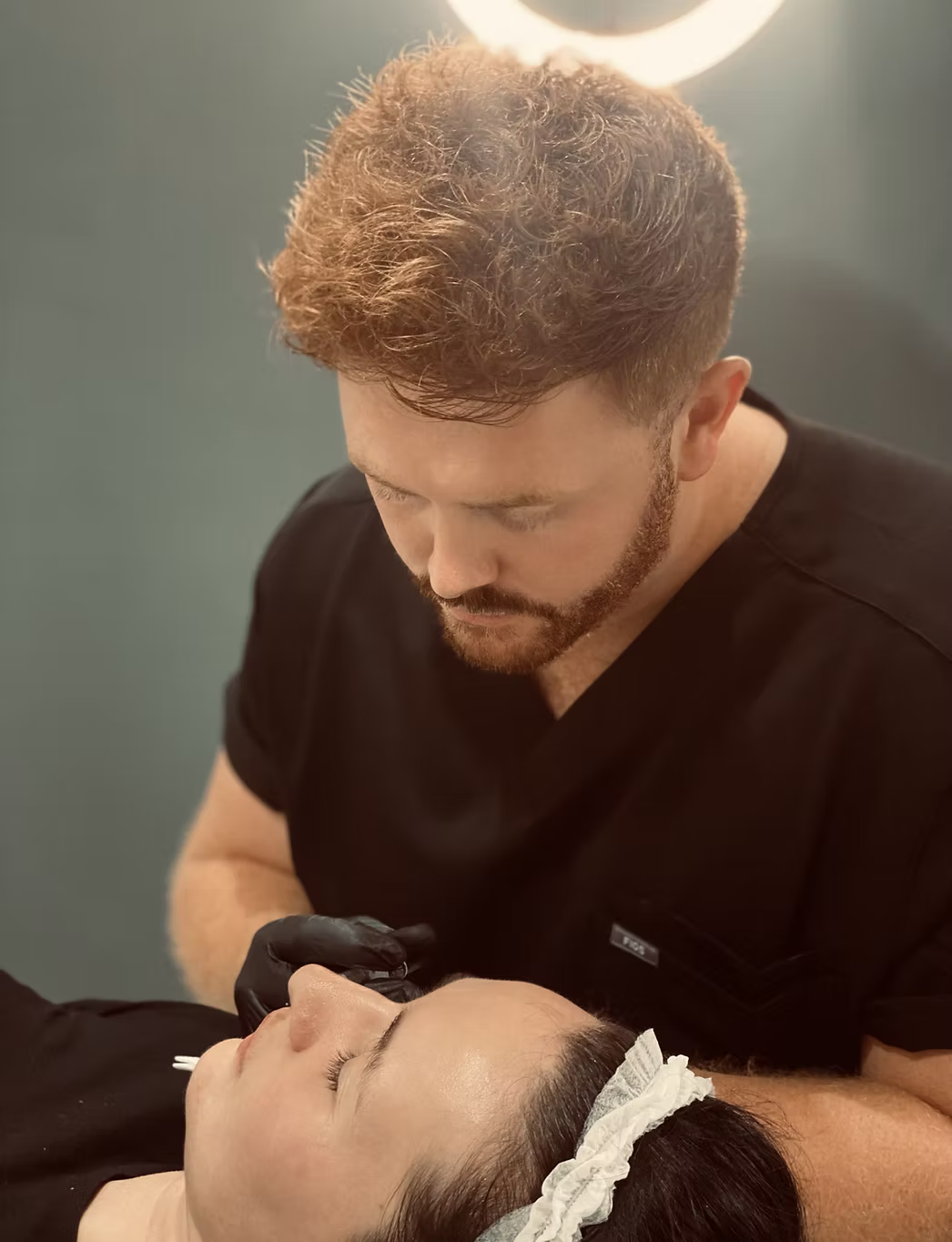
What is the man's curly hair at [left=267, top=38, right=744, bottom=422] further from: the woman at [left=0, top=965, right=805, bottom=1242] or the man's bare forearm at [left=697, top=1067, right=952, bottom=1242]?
the man's bare forearm at [left=697, top=1067, right=952, bottom=1242]

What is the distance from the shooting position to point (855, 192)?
3.58 feet

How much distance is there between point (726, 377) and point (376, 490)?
0.29 m

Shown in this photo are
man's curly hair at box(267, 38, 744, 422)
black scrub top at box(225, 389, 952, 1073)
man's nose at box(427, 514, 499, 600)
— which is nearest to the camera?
man's curly hair at box(267, 38, 744, 422)

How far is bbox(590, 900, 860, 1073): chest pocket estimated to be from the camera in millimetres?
984

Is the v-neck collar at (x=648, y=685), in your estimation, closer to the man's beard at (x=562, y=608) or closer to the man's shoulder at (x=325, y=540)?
the man's beard at (x=562, y=608)

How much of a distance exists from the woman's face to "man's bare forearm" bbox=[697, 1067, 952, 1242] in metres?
0.21

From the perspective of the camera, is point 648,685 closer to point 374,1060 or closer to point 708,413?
point 708,413

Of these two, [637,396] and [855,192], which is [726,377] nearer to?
[637,396]

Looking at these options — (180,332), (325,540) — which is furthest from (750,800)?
(180,332)

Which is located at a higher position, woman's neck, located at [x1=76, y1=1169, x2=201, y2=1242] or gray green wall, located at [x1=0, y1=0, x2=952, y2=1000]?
gray green wall, located at [x1=0, y1=0, x2=952, y2=1000]

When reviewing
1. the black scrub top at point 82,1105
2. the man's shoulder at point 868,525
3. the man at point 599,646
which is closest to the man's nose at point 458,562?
the man at point 599,646

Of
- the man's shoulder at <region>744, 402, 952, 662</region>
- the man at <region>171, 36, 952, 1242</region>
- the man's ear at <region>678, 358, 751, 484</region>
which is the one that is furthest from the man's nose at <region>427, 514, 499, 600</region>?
the man's shoulder at <region>744, 402, 952, 662</region>

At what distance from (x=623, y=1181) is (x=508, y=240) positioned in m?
0.63

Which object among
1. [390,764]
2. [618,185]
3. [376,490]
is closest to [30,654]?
[390,764]
